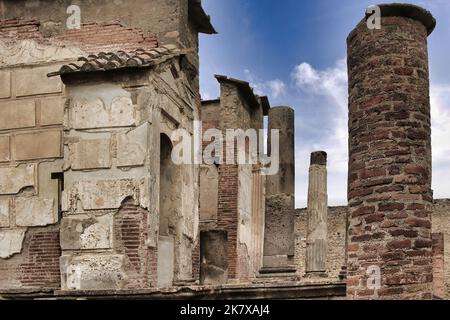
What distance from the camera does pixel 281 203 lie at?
417 inches

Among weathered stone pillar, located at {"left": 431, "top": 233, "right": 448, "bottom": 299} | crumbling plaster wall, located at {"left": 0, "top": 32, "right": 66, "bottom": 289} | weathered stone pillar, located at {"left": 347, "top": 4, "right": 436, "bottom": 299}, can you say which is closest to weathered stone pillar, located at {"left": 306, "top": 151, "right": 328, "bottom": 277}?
weathered stone pillar, located at {"left": 431, "top": 233, "right": 448, "bottom": 299}

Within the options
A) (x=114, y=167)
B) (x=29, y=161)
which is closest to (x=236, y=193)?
(x=29, y=161)

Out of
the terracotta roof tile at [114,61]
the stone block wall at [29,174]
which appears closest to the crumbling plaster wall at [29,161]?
the stone block wall at [29,174]

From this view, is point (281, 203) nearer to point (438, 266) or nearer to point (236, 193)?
point (236, 193)

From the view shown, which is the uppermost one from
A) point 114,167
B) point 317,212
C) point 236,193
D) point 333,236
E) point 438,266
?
point 114,167

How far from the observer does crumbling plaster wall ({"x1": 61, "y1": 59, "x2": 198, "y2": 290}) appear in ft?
31.3

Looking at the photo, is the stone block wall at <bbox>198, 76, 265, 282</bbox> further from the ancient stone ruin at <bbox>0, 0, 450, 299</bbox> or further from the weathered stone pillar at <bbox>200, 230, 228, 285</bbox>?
the weathered stone pillar at <bbox>200, 230, 228, 285</bbox>

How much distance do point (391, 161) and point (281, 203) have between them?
487cm

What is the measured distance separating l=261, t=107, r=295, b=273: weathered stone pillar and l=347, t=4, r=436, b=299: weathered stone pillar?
14.2 feet

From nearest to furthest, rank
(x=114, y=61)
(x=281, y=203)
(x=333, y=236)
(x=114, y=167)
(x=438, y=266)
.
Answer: (x=114, y=167)
(x=114, y=61)
(x=281, y=203)
(x=438, y=266)
(x=333, y=236)

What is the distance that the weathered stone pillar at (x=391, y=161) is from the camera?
5.67 m

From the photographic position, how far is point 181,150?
1152 cm

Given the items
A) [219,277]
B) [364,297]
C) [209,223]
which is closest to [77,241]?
[219,277]

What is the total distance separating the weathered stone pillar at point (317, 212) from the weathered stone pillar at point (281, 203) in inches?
141
